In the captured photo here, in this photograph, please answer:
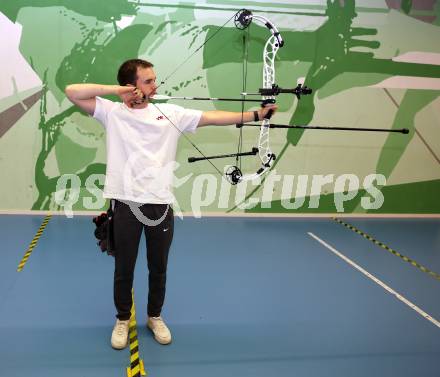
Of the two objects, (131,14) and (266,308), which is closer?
(266,308)

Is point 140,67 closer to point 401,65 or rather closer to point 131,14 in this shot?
point 131,14

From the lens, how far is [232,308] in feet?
7.81

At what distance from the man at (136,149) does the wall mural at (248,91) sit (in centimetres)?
237

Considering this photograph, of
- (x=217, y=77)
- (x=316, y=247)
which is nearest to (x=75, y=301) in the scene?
(x=316, y=247)

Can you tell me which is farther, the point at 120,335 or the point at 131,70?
the point at 120,335

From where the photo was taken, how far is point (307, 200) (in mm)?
4570

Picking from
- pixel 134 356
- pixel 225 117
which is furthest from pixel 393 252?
pixel 134 356

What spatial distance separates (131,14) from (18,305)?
113 inches

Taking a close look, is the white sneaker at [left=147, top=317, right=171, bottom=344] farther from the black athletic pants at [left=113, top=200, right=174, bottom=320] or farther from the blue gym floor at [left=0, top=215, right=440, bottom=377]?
the black athletic pants at [left=113, top=200, right=174, bottom=320]

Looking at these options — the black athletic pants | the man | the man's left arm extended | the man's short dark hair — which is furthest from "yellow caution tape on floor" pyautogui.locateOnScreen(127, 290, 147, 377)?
the man's short dark hair

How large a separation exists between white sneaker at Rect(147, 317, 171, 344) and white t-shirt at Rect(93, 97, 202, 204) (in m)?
0.68

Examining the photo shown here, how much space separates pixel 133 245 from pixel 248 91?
2774 millimetres

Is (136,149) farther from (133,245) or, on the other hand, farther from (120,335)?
(120,335)

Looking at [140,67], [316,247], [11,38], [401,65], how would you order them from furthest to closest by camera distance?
1. [401,65]
2. [11,38]
3. [316,247]
4. [140,67]
